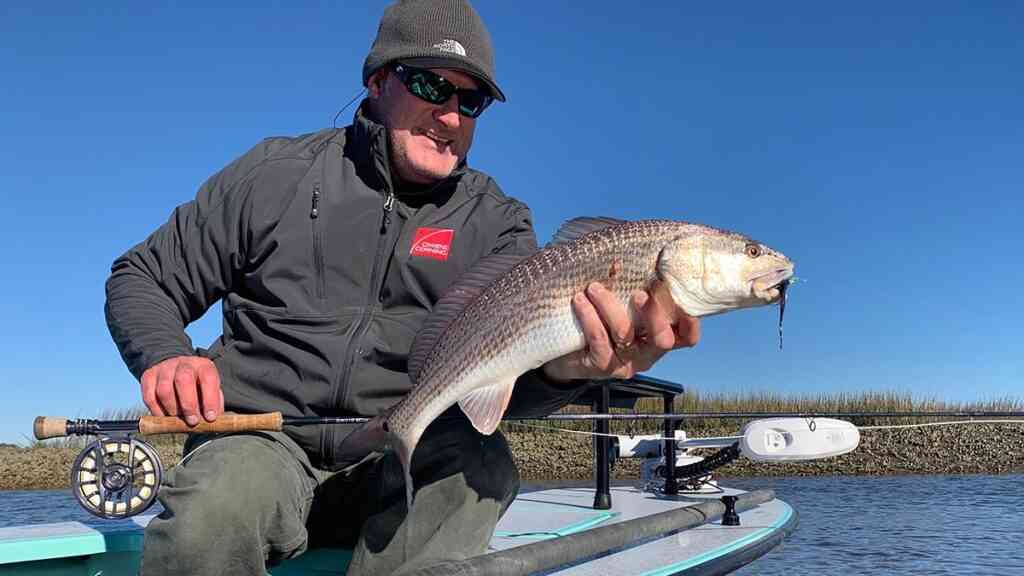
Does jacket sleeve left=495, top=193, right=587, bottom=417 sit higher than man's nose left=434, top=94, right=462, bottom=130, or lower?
lower

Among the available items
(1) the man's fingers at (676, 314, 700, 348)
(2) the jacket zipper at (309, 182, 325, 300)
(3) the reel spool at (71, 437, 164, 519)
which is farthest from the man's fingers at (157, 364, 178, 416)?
(1) the man's fingers at (676, 314, 700, 348)

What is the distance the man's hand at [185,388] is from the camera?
8.45 ft

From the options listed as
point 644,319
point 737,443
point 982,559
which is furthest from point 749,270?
point 982,559

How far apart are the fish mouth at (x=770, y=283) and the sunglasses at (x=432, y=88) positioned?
1.36 metres

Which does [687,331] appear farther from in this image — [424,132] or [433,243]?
[424,132]

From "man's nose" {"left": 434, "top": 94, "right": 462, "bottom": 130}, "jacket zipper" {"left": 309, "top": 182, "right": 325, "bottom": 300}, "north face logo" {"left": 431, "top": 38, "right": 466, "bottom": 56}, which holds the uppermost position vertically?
"north face logo" {"left": 431, "top": 38, "right": 466, "bottom": 56}

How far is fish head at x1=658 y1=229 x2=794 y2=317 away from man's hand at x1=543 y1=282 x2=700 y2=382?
6 centimetres

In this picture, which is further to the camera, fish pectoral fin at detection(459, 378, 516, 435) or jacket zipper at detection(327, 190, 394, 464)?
jacket zipper at detection(327, 190, 394, 464)

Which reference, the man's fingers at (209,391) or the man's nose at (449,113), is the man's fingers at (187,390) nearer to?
the man's fingers at (209,391)

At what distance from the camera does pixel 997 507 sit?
10.7 metres

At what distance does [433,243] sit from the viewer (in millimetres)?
3293

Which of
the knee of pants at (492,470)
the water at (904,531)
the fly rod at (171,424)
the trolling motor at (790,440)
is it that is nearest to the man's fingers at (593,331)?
the knee of pants at (492,470)

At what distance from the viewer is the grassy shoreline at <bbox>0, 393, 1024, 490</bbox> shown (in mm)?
18469

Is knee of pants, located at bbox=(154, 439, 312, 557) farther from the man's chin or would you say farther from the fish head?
the fish head
